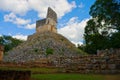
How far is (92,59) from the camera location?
863 inches

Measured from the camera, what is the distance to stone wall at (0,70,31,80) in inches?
348

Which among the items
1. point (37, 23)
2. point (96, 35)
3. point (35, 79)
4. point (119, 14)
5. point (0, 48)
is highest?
point (37, 23)

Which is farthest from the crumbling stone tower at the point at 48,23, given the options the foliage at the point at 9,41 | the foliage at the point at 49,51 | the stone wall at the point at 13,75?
the stone wall at the point at 13,75

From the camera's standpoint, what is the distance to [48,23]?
2473 inches

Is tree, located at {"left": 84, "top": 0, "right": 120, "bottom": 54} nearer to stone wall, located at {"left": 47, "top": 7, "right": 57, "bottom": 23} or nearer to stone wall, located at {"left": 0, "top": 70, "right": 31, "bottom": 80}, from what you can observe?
stone wall, located at {"left": 47, "top": 7, "right": 57, "bottom": 23}

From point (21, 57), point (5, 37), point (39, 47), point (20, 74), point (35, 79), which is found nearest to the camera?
point (20, 74)

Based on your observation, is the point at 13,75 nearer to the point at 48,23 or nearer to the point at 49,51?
the point at 49,51

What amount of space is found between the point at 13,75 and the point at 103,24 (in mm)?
32206

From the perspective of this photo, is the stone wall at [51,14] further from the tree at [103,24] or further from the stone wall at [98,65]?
the stone wall at [98,65]

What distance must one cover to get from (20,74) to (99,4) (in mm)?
32423

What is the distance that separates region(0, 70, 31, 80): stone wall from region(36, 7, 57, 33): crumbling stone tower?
53477 millimetres

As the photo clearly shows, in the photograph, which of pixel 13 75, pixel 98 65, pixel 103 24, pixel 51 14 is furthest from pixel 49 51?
→ pixel 13 75

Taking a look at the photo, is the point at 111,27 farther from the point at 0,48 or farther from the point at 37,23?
the point at 37,23

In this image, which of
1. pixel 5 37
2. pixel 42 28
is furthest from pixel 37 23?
pixel 5 37
